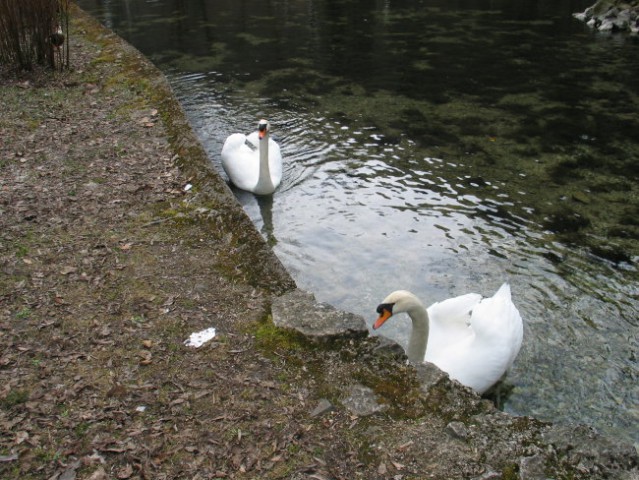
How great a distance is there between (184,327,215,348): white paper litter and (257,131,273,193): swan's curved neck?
363cm

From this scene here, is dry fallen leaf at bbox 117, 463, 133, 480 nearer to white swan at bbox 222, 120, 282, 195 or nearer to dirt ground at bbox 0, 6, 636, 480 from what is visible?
dirt ground at bbox 0, 6, 636, 480

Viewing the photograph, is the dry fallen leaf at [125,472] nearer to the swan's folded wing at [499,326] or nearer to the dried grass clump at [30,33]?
the swan's folded wing at [499,326]

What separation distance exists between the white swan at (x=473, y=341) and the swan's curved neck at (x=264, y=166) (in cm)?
343

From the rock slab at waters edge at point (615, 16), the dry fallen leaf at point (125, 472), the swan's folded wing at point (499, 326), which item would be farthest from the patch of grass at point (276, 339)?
the rock slab at waters edge at point (615, 16)

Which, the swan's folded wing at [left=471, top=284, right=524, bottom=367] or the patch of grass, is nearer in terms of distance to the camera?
the patch of grass

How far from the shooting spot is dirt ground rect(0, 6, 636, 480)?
309 centimetres

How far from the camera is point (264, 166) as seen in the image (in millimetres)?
7418

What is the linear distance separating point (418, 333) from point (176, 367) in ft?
5.49

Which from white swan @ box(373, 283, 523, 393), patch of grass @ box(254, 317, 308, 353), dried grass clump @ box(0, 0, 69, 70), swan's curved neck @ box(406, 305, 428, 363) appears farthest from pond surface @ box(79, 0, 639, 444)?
dried grass clump @ box(0, 0, 69, 70)

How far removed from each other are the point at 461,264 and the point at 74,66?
7741 mm

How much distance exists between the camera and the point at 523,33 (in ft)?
49.5

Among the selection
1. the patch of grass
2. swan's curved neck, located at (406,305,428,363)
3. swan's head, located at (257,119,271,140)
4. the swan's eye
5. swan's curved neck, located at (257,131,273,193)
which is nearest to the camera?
the patch of grass

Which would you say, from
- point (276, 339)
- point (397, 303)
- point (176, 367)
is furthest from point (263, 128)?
point (176, 367)

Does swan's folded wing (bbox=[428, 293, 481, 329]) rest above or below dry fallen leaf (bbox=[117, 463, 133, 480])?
below
